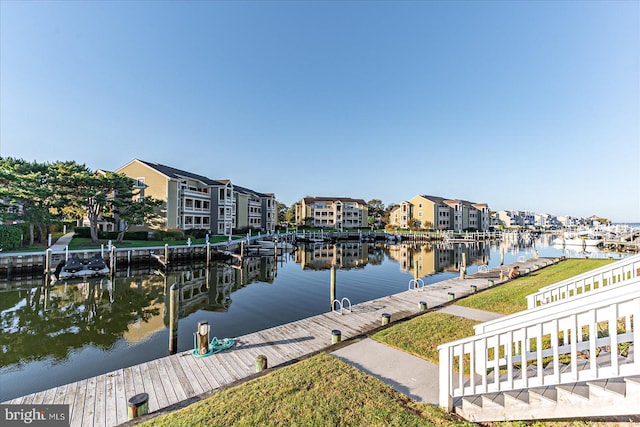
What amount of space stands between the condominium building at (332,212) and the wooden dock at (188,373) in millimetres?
71307

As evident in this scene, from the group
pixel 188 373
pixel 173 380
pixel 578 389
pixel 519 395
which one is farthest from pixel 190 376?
pixel 578 389

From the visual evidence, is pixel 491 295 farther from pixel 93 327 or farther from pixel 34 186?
pixel 34 186

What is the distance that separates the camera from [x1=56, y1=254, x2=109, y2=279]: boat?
21.4m

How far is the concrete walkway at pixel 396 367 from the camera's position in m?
5.48

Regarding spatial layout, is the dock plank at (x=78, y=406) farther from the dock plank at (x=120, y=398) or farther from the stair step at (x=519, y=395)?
the stair step at (x=519, y=395)

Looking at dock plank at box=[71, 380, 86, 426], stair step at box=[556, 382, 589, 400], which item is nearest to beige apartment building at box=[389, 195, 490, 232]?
stair step at box=[556, 382, 589, 400]

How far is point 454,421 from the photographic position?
14.1 feet

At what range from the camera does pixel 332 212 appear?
8319cm

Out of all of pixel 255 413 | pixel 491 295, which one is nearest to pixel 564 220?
pixel 491 295

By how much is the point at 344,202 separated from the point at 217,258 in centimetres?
5588

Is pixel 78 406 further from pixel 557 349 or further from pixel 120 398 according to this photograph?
pixel 557 349

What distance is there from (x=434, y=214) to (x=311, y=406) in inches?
3002

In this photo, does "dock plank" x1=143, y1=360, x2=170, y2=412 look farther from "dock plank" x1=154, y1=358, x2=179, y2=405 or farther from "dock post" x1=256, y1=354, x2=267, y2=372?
"dock post" x1=256, y1=354, x2=267, y2=372

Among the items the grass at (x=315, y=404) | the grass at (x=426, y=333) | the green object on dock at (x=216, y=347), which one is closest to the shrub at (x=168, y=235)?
the green object on dock at (x=216, y=347)
